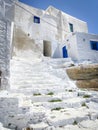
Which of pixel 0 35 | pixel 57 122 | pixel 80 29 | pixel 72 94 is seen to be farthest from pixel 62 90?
pixel 80 29

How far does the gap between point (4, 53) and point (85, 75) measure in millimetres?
6201

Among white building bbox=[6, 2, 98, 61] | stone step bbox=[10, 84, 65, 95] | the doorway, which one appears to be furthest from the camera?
the doorway

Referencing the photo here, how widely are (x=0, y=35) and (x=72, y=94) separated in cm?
500

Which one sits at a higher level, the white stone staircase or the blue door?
the blue door

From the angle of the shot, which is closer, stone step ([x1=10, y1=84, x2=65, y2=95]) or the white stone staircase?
the white stone staircase

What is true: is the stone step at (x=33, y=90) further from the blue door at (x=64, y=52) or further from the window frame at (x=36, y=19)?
the window frame at (x=36, y=19)

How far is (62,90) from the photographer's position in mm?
8109

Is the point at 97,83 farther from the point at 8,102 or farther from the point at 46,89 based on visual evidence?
the point at 8,102

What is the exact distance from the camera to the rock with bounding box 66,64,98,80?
1024cm

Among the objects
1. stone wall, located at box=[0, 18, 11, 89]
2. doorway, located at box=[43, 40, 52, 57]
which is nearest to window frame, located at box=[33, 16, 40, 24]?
doorway, located at box=[43, 40, 52, 57]

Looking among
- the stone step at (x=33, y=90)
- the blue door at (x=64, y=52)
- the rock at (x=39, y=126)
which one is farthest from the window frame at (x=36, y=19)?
the rock at (x=39, y=126)

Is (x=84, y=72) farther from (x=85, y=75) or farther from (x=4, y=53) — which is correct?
(x=4, y=53)

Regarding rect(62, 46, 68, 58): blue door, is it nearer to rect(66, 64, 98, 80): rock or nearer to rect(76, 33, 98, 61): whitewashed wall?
rect(76, 33, 98, 61): whitewashed wall

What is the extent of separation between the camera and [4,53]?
7.08 m
